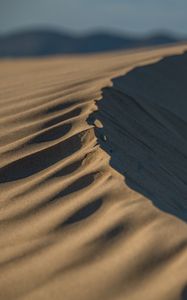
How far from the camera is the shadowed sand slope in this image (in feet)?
9.12

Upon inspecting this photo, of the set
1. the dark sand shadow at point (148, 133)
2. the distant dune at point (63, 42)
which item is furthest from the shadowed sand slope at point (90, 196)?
the distant dune at point (63, 42)

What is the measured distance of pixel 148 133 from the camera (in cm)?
494

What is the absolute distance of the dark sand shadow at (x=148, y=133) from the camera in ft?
12.3

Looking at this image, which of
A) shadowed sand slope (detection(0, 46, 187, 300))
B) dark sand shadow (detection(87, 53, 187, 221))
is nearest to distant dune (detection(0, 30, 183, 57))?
dark sand shadow (detection(87, 53, 187, 221))

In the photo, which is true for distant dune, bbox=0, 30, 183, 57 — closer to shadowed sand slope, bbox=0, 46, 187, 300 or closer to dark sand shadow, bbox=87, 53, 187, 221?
dark sand shadow, bbox=87, 53, 187, 221

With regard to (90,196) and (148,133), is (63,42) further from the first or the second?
(90,196)

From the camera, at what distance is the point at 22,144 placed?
4.28 m

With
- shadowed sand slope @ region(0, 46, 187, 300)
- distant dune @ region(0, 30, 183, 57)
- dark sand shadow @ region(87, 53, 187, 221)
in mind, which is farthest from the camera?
distant dune @ region(0, 30, 183, 57)

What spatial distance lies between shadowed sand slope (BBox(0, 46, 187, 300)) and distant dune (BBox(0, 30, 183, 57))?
4345 cm

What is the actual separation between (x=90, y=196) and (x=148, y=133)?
162 centimetres

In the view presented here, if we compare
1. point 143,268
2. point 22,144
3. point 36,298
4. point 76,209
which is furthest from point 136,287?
point 22,144

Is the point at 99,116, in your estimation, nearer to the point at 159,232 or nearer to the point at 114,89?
the point at 114,89

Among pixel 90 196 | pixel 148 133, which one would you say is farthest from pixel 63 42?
pixel 90 196

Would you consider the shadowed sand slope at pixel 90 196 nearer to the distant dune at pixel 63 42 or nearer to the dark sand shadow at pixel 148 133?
the dark sand shadow at pixel 148 133
